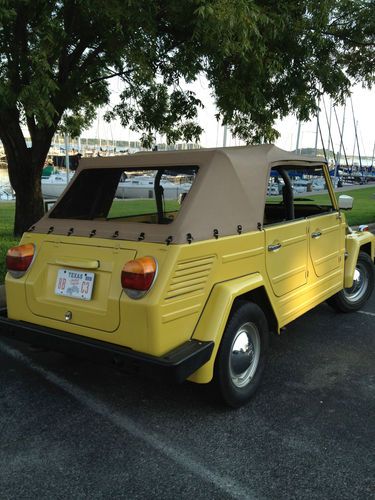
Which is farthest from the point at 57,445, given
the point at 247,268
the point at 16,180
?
the point at 16,180

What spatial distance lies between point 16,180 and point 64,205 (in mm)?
4894

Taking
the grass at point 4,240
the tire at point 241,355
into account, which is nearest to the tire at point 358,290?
the tire at point 241,355

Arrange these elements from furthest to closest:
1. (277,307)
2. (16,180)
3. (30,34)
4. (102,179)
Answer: (16,180), (30,34), (102,179), (277,307)

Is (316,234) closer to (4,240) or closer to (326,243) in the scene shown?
(326,243)

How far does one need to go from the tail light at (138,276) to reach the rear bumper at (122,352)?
1.20ft

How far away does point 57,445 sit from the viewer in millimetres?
2701

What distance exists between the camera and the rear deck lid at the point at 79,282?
288cm

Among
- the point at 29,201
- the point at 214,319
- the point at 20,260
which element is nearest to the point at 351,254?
the point at 214,319

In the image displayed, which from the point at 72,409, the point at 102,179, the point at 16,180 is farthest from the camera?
the point at 16,180

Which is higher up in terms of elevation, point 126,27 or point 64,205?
point 126,27

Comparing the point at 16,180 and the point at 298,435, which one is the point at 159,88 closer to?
the point at 16,180

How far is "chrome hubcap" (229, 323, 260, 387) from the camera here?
10.4 feet

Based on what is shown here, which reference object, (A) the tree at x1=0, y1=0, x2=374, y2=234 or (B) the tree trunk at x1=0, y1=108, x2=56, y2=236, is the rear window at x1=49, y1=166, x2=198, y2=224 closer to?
(A) the tree at x1=0, y1=0, x2=374, y2=234

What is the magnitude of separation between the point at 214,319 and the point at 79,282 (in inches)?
36.2
